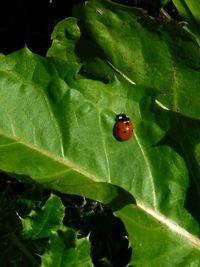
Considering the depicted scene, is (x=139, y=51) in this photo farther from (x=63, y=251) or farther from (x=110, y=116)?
(x=63, y=251)

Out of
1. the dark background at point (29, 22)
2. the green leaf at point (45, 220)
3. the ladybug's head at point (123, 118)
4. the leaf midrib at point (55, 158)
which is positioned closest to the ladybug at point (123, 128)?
the ladybug's head at point (123, 118)

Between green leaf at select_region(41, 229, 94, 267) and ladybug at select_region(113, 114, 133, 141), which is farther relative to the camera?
ladybug at select_region(113, 114, 133, 141)

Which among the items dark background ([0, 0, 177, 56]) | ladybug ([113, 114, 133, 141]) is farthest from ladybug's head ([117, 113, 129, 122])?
dark background ([0, 0, 177, 56])

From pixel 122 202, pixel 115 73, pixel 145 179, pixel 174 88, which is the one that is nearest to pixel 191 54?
pixel 174 88

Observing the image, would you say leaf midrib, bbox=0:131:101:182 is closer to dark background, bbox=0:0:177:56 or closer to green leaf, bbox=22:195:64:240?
green leaf, bbox=22:195:64:240

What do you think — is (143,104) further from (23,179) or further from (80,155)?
(23,179)

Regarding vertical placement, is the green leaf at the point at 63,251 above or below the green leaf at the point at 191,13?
below

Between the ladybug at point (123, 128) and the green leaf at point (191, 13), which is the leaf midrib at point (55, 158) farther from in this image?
the green leaf at point (191, 13)
